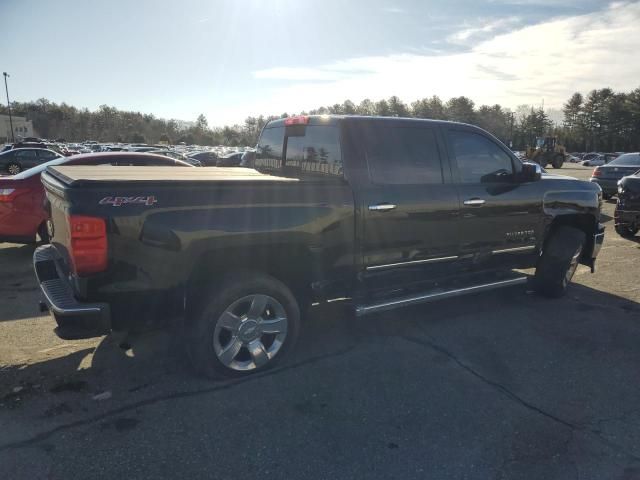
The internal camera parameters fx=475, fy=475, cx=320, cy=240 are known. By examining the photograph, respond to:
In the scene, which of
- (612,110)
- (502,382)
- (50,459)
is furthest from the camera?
(612,110)

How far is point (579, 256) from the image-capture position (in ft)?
19.5

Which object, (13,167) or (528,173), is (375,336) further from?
(13,167)

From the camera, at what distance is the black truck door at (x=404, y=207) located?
13.4ft

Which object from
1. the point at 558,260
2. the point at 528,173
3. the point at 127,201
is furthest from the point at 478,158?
the point at 127,201

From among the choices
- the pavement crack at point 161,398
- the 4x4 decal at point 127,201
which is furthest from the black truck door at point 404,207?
the 4x4 decal at point 127,201

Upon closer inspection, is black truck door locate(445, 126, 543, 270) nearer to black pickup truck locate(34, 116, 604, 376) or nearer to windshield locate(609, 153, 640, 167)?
black pickup truck locate(34, 116, 604, 376)

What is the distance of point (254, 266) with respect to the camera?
12.1ft

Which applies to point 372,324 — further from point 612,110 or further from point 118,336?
point 612,110

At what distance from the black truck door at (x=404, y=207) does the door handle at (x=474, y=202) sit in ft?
0.59

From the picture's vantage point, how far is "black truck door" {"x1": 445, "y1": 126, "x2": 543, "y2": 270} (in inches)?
185

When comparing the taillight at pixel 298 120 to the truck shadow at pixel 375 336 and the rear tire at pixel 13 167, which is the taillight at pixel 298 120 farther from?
the rear tire at pixel 13 167

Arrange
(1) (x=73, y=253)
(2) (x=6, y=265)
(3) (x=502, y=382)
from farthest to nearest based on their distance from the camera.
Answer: (2) (x=6, y=265) → (3) (x=502, y=382) → (1) (x=73, y=253)

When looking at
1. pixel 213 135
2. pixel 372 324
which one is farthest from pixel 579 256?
pixel 213 135

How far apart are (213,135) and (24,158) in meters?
105
